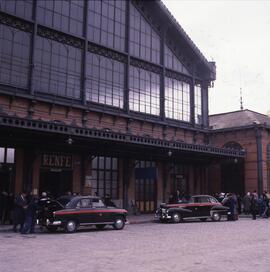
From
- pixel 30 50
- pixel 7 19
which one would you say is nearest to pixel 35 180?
pixel 30 50

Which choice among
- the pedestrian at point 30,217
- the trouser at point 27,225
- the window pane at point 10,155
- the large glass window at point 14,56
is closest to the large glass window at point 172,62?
the large glass window at point 14,56

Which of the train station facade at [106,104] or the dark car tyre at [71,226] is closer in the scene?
the dark car tyre at [71,226]

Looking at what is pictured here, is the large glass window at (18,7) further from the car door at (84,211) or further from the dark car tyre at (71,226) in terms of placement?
the dark car tyre at (71,226)

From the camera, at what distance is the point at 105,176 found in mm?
26719

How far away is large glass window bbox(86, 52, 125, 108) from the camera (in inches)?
1045

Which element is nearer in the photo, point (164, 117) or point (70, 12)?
point (70, 12)

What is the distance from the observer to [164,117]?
30.9m

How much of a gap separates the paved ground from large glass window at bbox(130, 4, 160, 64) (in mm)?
18150

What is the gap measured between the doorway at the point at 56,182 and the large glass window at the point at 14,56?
5.29m

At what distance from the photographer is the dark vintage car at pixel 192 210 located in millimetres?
22219

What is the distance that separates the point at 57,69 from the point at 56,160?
5.56 metres

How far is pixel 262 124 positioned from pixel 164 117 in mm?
7934

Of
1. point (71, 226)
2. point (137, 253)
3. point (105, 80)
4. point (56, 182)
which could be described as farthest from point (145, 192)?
point (137, 253)

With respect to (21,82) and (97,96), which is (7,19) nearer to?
(21,82)
